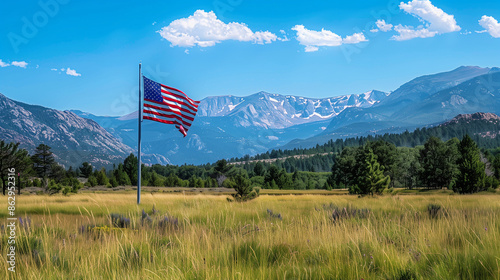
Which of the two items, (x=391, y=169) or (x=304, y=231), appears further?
(x=391, y=169)

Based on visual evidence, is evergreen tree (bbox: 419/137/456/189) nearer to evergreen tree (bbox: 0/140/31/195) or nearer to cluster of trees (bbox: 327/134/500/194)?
cluster of trees (bbox: 327/134/500/194)

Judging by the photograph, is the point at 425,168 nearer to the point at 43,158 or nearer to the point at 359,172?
the point at 359,172

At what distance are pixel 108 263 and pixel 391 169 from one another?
85.4m

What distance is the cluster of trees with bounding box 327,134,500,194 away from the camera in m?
34.7

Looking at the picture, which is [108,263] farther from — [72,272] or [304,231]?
[304,231]

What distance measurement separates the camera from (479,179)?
150 ft

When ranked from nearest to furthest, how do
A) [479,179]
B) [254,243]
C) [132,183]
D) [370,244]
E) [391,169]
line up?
[370,244] → [254,243] → [479,179] → [132,183] → [391,169]

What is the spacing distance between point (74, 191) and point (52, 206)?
59.5 feet

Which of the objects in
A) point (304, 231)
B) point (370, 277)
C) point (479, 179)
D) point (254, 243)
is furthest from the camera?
point (479, 179)

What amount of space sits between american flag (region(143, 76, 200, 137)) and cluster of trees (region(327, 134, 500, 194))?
1984cm

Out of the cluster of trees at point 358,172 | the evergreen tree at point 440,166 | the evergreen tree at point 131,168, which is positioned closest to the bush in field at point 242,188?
the cluster of trees at point 358,172

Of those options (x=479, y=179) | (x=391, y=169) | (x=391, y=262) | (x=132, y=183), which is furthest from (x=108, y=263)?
(x=391, y=169)

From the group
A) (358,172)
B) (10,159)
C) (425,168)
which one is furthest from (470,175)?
(10,159)

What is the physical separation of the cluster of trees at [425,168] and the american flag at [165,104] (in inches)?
781
